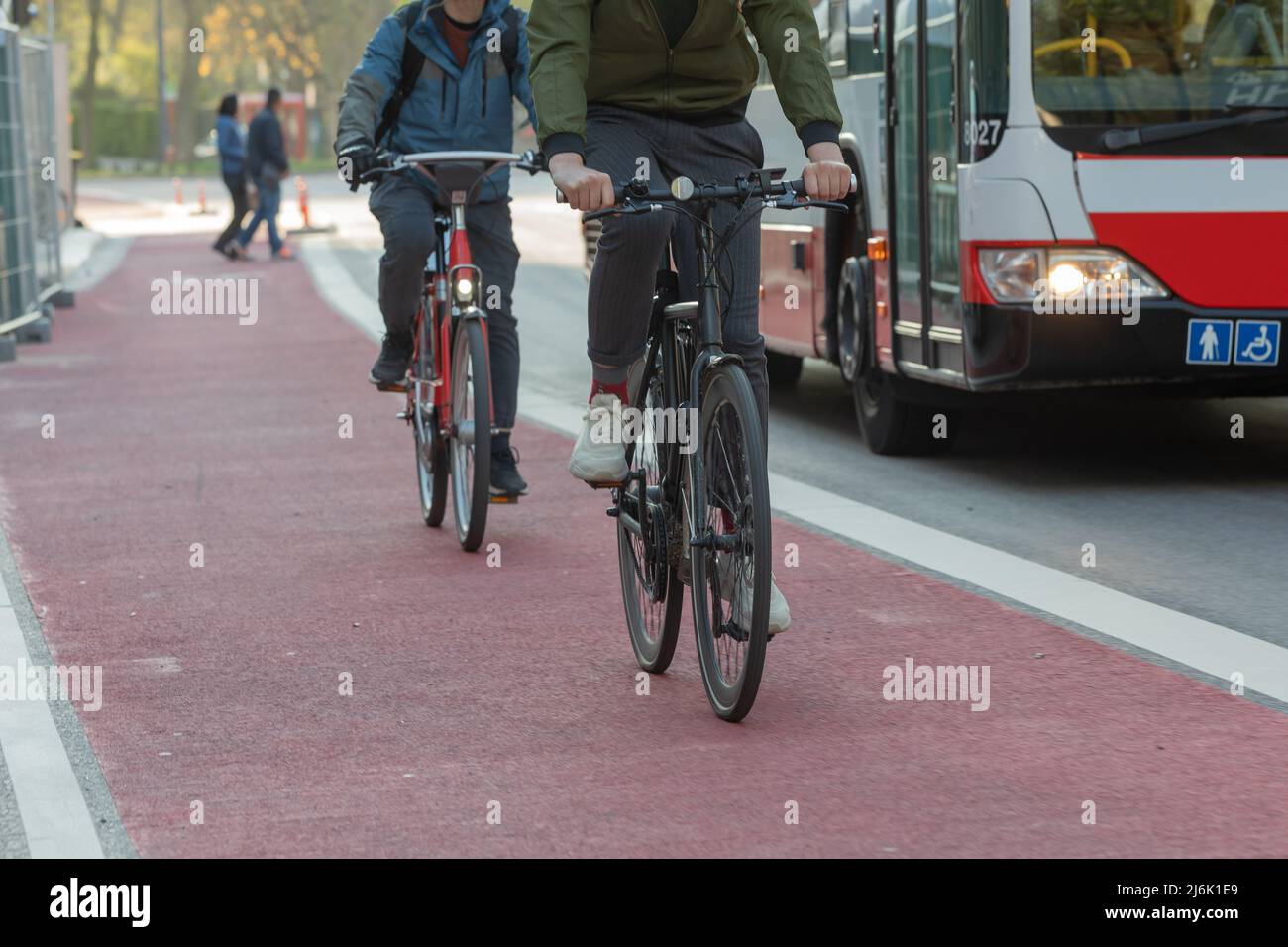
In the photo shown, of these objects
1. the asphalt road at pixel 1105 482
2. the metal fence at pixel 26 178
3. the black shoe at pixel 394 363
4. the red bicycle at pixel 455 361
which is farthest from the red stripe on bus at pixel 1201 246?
the metal fence at pixel 26 178

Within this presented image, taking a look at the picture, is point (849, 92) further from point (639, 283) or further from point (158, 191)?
point (158, 191)

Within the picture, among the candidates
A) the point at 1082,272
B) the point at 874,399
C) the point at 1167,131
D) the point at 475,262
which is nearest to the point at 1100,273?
the point at 1082,272

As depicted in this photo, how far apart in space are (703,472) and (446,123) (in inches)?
121

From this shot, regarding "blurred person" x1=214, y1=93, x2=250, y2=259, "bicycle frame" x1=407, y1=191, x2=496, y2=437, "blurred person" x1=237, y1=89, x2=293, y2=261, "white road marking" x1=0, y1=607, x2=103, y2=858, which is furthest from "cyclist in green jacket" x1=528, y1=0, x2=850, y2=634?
"blurred person" x1=214, y1=93, x2=250, y2=259

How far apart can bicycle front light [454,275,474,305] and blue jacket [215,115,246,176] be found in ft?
63.5

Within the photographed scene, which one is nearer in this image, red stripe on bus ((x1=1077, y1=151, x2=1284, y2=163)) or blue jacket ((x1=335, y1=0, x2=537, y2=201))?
blue jacket ((x1=335, y1=0, x2=537, y2=201))

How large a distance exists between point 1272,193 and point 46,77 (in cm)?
1314

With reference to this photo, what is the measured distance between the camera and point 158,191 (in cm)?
5403

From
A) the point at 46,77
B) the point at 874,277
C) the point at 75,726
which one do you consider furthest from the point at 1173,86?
the point at 46,77

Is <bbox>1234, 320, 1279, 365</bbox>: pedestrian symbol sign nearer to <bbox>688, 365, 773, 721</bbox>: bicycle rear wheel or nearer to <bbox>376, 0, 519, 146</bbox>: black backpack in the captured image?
<bbox>376, 0, 519, 146</bbox>: black backpack

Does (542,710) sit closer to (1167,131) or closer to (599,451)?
(599,451)

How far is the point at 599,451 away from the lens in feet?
18.0

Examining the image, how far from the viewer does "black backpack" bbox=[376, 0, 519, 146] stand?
7633mm

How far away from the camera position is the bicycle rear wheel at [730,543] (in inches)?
185
